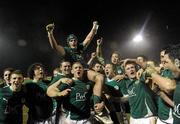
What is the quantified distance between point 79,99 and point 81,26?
2634cm

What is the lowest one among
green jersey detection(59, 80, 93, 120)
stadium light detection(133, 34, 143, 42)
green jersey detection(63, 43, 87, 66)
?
green jersey detection(59, 80, 93, 120)

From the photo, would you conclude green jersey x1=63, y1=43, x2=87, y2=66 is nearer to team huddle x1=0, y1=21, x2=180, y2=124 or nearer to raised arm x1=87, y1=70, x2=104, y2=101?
team huddle x1=0, y1=21, x2=180, y2=124

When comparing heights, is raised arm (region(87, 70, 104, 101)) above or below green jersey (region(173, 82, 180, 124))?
above

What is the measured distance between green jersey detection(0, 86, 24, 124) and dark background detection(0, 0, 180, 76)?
74.1ft

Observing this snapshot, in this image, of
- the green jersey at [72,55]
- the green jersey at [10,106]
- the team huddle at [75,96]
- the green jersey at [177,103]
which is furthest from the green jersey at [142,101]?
the green jersey at [177,103]

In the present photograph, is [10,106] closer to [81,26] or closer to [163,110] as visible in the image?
[163,110]

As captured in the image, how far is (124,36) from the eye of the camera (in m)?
35.8

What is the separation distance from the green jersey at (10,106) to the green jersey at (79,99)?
4.10 ft

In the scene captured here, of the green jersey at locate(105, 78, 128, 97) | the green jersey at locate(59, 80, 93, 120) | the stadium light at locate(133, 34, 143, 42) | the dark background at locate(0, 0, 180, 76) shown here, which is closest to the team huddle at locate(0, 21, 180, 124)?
the green jersey at locate(59, 80, 93, 120)

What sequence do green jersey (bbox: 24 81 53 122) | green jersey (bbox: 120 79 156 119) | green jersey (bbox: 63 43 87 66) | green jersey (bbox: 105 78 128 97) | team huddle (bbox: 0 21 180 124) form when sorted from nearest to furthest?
team huddle (bbox: 0 21 180 124)
green jersey (bbox: 120 79 156 119)
green jersey (bbox: 24 81 53 122)
green jersey (bbox: 63 43 87 66)
green jersey (bbox: 105 78 128 97)

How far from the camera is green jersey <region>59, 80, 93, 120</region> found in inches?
349

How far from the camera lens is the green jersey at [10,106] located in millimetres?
9109

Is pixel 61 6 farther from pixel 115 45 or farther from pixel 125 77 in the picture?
pixel 125 77

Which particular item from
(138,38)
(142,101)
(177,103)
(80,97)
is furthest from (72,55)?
(138,38)
